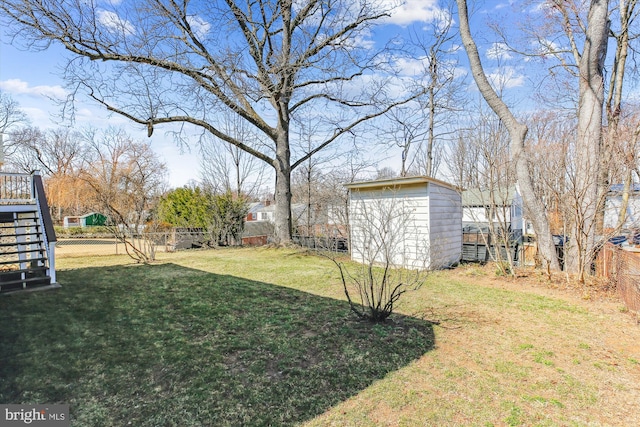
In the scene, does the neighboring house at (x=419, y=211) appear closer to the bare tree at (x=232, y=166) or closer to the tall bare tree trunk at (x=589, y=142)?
the tall bare tree trunk at (x=589, y=142)

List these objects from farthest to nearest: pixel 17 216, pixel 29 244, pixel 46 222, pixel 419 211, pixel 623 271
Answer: pixel 419 211
pixel 17 216
pixel 46 222
pixel 29 244
pixel 623 271

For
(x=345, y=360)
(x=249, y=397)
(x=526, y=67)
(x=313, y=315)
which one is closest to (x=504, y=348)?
(x=345, y=360)

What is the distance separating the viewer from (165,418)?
2.02 meters

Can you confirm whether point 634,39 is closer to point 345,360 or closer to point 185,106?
point 345,360

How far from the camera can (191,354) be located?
292 centimetres

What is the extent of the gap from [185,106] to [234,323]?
25.5ft

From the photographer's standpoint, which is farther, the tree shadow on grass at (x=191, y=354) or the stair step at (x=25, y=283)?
the stair step at (x=25, y=283)

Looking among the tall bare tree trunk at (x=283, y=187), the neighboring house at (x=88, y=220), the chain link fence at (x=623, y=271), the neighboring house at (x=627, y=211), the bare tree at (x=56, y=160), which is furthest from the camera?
the neighboring house at (x=88, y=220)

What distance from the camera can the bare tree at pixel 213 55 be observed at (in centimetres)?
788

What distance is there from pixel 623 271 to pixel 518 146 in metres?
3.46

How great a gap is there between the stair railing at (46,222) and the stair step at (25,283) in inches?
4.1

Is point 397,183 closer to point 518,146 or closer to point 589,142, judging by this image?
point 518,146

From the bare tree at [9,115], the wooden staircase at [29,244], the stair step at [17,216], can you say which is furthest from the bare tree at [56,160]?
the wooden staircase at [29,244]

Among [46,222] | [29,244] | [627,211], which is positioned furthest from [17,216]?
[627,211]
